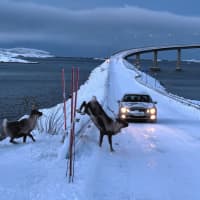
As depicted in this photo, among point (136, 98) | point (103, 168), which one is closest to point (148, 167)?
point (103, 168)

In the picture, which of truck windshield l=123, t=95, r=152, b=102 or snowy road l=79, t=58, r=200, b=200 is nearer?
snowy road l=79, t=58, r=200, b=200

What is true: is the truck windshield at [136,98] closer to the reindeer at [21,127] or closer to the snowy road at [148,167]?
the snowy road at [148,167]

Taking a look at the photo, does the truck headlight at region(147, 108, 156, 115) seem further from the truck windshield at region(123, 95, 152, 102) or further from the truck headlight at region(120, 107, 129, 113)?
the truck windshield at region(123, 95, 152, 102)

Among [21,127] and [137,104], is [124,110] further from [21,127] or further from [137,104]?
[21,127]

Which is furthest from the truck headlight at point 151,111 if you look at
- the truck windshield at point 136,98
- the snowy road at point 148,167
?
the snowy road at point 148,167

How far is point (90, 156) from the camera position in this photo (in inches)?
503

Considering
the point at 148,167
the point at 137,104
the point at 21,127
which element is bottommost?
the point at 148,167

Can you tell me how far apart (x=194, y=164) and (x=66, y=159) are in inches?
129

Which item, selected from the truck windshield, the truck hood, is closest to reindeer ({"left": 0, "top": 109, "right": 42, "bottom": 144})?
the truck hood

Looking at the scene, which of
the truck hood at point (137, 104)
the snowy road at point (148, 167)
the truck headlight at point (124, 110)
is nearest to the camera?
the snowy road at point (148, 167)

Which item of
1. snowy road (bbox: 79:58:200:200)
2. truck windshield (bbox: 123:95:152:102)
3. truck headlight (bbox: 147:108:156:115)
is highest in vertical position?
truck windshield (bbox: 123:95:152:102)

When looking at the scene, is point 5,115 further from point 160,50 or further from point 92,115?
point 160,50

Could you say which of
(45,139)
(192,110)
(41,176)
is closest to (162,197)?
(41,176)

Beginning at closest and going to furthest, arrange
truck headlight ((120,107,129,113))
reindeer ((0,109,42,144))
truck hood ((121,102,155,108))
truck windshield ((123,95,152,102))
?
reindeer ((0,109,42,144)) → truck headlight ((120,107,129,113)) → truck hood ((121,102,155,108)) → truck windshield ((123,95,152,102))
